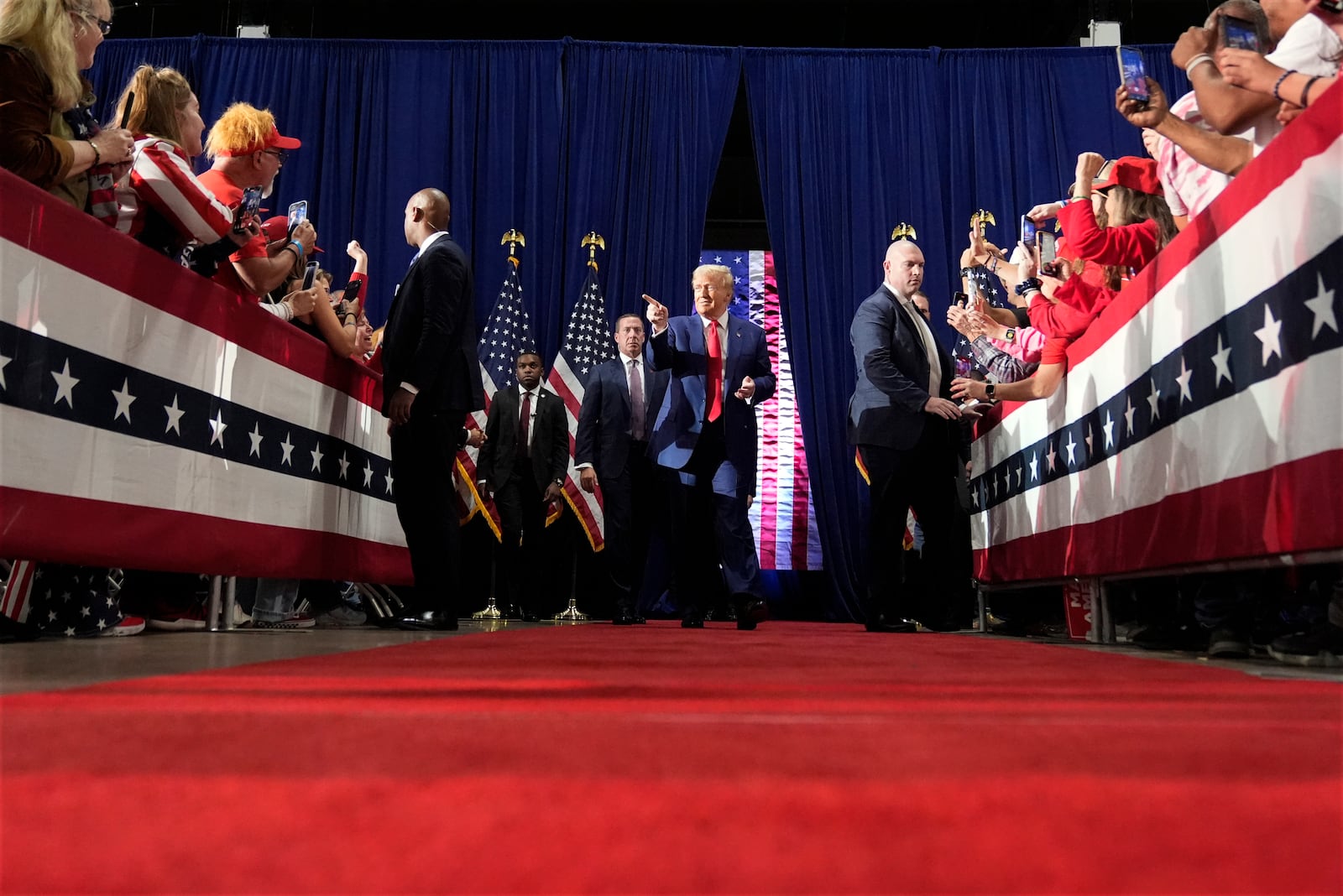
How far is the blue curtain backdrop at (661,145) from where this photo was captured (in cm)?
715

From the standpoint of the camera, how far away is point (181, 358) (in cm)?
259

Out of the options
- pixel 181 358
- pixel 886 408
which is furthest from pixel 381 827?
pixel 886 408

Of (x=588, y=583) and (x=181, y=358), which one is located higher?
(x=181, y=358)

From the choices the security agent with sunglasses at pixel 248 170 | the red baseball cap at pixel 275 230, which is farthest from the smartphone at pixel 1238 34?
the red baseball cap at pixel 275 230

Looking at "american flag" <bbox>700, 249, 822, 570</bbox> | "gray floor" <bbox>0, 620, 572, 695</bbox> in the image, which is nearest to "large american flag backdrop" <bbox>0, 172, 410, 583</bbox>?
"gray floor" <bbox>0, 620, 572, 695</bbox>

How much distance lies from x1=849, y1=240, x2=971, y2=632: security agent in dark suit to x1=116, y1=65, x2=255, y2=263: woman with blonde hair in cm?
217

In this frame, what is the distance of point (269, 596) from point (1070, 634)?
256cm

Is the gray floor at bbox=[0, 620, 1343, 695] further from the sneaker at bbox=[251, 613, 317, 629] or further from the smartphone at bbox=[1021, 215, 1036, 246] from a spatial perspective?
the smartphone at bbox=[1021, 215, 1036, 246]

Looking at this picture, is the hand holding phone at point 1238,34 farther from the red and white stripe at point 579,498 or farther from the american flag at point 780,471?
the american flag at point 780,471

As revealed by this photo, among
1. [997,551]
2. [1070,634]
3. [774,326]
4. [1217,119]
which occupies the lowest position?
[1070,634]

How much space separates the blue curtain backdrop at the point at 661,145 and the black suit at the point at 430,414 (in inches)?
144

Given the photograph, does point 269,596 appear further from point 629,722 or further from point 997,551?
point 629,722

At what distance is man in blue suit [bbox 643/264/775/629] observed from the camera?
3.80 m

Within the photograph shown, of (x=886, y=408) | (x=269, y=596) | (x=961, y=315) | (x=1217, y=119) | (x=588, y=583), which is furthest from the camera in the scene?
(x=588, y=583)
